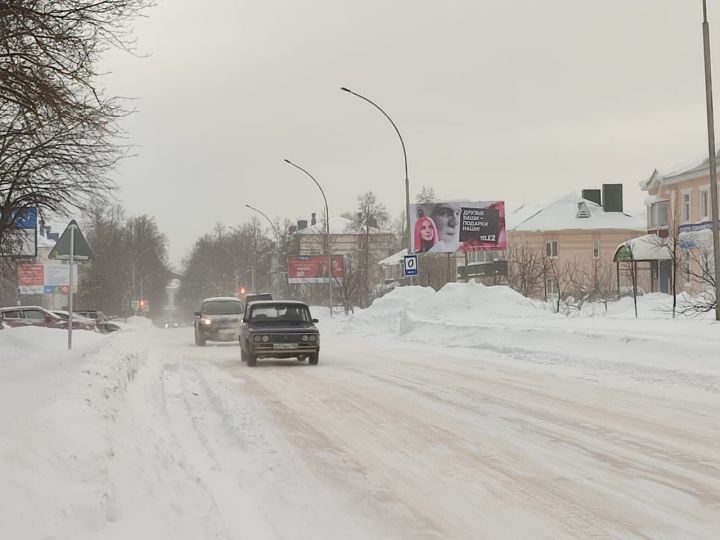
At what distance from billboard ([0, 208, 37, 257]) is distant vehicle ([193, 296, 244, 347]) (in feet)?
21.5

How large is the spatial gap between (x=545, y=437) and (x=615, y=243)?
72.3 meters

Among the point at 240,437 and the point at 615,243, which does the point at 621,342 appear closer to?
the point at 240,437

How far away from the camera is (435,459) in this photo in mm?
7738

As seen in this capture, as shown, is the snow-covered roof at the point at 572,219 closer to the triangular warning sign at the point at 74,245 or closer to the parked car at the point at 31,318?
the parked car at the point at 31,318

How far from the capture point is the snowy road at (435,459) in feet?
18.3

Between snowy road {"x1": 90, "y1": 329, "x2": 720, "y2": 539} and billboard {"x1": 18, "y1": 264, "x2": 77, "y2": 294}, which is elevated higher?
billboard {"x1": 18, "y1": 264, "x2": 77, "y2": 294}

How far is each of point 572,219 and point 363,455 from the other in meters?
73.1

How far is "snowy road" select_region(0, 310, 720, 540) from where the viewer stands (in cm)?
536

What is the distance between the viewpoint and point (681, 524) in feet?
17.8

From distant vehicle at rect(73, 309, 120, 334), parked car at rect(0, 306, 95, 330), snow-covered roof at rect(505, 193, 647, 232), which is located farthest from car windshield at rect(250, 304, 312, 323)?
snow-covered roof at rect(505, 193, 647, 232)

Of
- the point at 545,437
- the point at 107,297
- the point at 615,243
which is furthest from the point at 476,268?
the point at 545,437

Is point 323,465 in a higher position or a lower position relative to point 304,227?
lower

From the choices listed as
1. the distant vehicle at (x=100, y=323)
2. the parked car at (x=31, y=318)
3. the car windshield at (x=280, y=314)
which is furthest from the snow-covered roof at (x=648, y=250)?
the car windshield at (x=280, y=314)

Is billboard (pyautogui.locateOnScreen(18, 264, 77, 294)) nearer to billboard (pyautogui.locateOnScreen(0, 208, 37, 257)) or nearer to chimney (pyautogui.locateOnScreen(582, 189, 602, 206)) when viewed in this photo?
billboard (pyautogui.locateOnScreen(0, 208, 37, 257))
